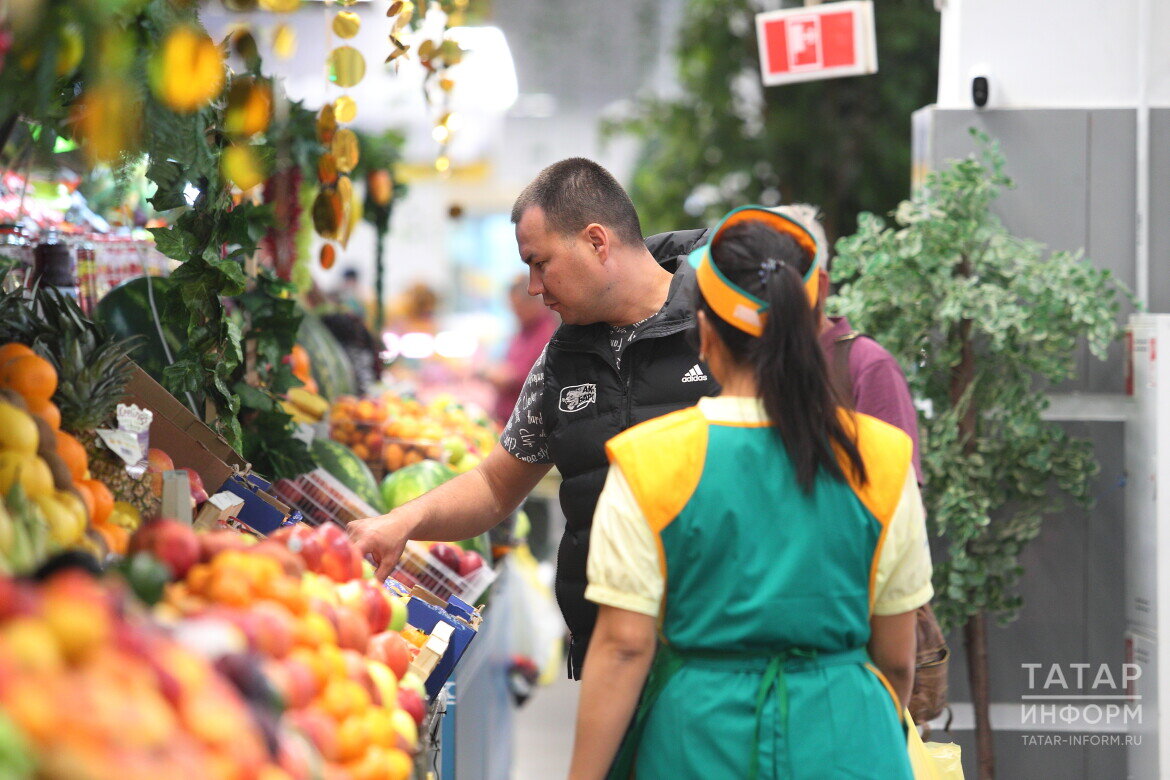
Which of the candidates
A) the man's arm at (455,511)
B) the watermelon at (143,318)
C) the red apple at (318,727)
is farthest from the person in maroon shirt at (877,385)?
the red apple at (318,727)

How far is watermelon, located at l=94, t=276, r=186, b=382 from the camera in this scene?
9.46 ft

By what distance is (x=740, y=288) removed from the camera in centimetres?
174

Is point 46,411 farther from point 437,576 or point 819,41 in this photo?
point 819,41

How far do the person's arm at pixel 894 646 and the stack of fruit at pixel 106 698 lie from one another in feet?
3.36

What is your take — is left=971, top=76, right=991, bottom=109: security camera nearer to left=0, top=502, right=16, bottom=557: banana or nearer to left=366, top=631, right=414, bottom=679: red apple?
left=366, top=631, right=414, bottom=679: red apple

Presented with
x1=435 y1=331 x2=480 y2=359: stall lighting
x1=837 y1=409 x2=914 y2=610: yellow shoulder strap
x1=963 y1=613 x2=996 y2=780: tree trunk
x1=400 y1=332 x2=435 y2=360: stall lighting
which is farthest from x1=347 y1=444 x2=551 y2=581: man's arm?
x1=435 y1=331 x2=480 y2=359: stall lighting

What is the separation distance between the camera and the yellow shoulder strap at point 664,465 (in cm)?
170

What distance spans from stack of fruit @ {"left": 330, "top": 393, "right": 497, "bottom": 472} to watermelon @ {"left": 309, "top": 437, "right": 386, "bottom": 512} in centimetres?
31

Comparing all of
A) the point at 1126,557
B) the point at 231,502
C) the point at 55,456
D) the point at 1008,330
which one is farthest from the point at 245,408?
the point at 1126,557

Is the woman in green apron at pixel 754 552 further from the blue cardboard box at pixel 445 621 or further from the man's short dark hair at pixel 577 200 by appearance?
the man's short dark hair at pixel 577 200

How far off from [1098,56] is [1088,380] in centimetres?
112

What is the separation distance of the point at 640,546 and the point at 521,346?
5.53 m

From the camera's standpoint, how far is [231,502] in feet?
7.25

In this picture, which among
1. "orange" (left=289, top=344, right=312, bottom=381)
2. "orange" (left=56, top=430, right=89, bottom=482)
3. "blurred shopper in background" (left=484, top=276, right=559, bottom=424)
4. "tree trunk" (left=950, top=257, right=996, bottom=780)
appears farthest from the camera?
"blurred shopper in background" (left=484, top=276, right=559, bottom=424)
